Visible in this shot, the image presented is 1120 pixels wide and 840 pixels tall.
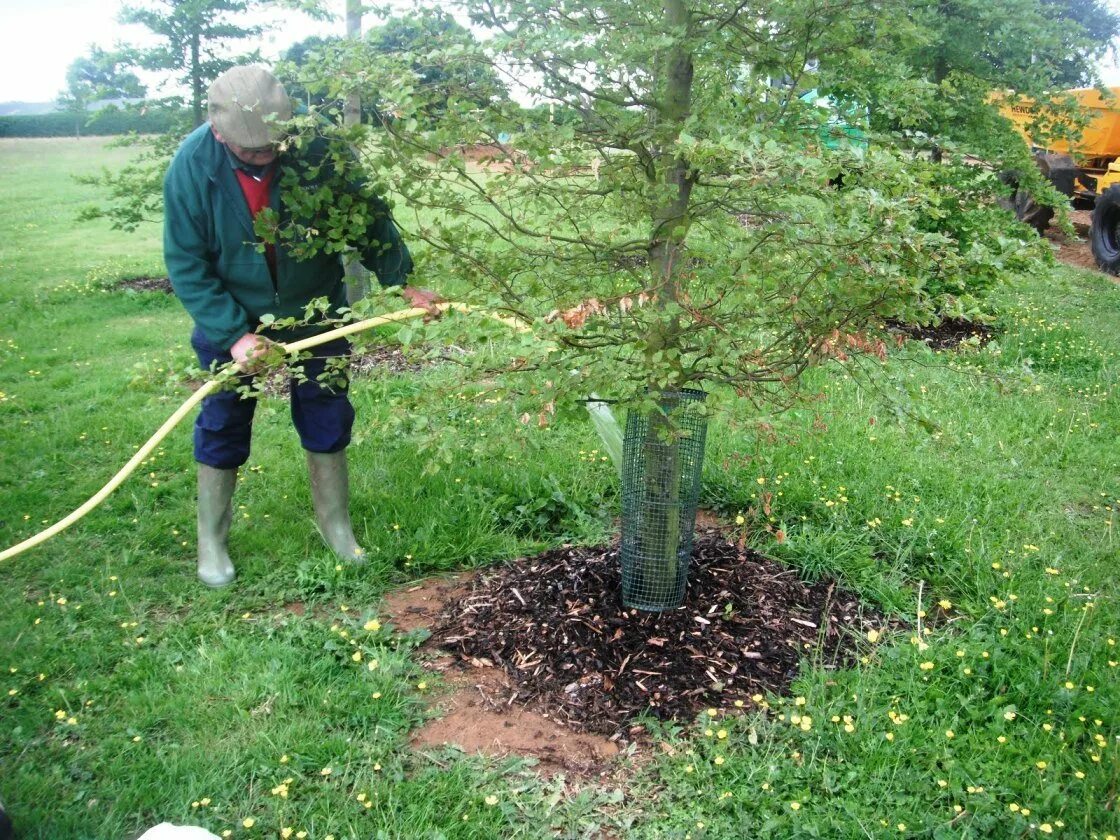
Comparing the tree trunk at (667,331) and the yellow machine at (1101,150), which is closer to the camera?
the tree trunk at (667,331)

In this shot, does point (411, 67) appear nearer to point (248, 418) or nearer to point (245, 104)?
point (245, 104)

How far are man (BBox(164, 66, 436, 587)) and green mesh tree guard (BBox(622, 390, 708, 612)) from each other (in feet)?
3.20

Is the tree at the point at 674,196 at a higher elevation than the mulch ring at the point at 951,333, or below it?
higher

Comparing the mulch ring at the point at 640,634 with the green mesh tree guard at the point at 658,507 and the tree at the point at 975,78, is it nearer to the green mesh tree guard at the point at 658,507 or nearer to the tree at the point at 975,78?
the green mesh tree guard at the point at 658,507

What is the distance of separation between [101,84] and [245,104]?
560cm

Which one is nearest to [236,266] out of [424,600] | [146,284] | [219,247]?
[219,247]

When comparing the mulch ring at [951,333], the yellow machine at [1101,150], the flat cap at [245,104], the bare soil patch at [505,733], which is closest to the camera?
the bare soil patch at [505,733]

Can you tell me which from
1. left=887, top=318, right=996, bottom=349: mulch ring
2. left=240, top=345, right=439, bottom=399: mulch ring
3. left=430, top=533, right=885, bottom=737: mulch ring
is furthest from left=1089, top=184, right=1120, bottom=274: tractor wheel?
left=430, top=533, right=885, bottom=737: mulch ring

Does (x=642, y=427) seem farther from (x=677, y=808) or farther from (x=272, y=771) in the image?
(x=272, y=771)

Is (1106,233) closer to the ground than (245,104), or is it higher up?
closer to the ground

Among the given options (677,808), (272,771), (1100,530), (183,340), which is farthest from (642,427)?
Result: (183,340)

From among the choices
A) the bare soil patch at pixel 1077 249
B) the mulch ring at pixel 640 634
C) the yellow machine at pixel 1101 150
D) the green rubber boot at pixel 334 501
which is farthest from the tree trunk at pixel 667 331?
the yellow machine at pixel 1101 150

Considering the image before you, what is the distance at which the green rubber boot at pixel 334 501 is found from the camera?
3.84 metres

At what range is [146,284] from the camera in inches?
370
